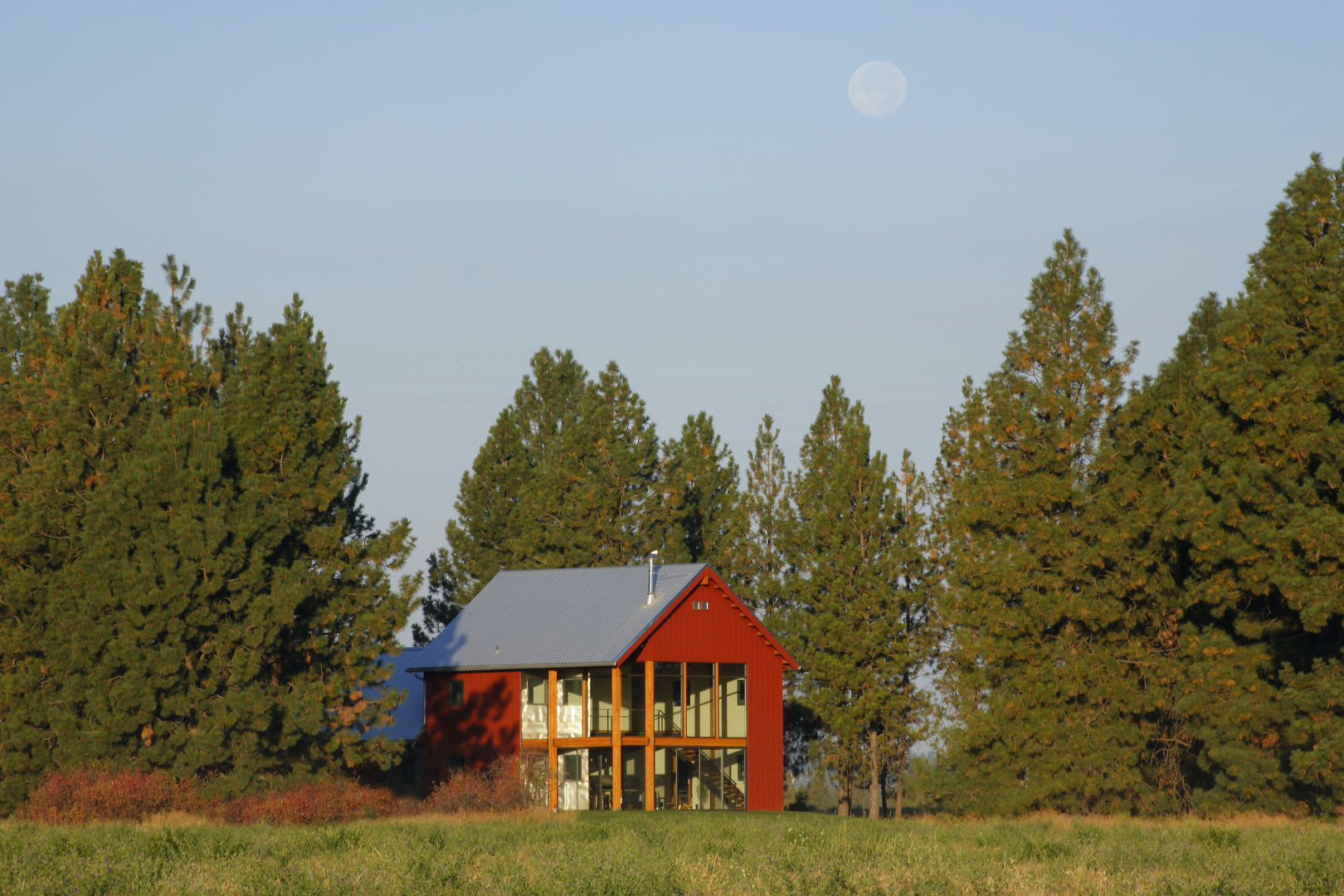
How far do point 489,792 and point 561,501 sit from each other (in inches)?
937

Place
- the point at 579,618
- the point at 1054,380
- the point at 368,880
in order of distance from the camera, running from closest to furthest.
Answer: the point at 368,880 < the point at 1054,380 < the point at 579,618

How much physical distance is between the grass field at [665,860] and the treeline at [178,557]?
8529 mm

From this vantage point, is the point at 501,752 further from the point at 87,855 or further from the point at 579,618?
the point at 87,855

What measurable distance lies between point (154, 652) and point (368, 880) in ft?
68.7

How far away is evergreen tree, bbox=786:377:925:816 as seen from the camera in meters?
52.7

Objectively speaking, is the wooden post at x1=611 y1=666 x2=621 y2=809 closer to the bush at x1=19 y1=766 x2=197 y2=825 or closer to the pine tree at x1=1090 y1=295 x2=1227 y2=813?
the bush at x1=19 y1=766 x2=197 y2=825

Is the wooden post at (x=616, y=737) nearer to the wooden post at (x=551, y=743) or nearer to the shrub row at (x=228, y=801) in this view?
the wooden post at (x=551, y=743)

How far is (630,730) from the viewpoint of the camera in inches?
1858

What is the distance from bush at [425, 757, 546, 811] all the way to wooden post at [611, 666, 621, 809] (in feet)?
9.44

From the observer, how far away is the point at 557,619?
4822 centimetres

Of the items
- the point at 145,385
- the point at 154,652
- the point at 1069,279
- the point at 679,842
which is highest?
the point at 1069,279

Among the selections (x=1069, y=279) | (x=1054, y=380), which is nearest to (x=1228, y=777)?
(x=1054, y=380)

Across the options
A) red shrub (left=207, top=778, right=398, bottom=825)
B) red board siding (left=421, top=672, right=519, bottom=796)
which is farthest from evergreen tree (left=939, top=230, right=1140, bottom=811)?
red shrub (left=207, top=778, right=398, bottom=825)

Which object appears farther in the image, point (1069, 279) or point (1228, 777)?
point (1069, 279)
